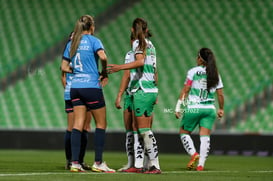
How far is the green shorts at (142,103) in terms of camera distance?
9.80m

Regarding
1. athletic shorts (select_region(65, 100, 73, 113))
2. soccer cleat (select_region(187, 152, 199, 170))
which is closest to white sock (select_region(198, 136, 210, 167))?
soccer cleat (select_region(187, 152, 199, 170))

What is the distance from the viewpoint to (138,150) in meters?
10.2

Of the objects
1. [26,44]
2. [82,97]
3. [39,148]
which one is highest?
[26,44]

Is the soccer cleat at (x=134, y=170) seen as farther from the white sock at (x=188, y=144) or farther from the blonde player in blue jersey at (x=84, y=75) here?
the white sock at (x=188, y=144)

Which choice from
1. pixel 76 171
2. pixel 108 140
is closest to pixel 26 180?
pixel 76 171

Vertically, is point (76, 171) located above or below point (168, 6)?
below

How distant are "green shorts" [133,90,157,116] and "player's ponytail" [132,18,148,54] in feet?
1.92

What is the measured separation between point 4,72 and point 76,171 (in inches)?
561

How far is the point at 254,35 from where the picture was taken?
23469 mm

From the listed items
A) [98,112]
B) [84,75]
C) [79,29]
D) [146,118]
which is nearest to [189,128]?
[146,118]

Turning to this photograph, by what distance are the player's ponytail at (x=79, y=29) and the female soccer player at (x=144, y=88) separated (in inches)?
24.4

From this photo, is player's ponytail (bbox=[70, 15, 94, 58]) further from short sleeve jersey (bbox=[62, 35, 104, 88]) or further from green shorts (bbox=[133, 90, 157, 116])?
green shorts (bbox=[133, 90, 157, 116])

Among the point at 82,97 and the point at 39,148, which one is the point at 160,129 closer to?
the point at 39,148

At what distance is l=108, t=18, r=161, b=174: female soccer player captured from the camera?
9773mm
